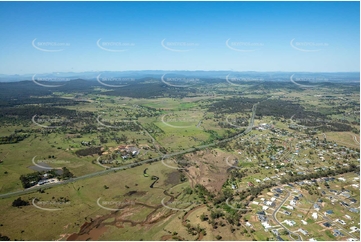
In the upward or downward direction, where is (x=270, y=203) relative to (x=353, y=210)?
downward

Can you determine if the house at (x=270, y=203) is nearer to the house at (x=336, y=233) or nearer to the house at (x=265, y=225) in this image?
the house at (x=265, y=225)

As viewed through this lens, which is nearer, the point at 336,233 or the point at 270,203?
the point at 336,233

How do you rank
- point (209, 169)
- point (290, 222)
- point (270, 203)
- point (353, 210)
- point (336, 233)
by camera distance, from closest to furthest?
point (336, 233), point (290, 222), point (353, 210), point (270, 203), point (209, 169)

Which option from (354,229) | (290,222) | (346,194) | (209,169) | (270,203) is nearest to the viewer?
(354,229)

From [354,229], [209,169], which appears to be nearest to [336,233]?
[354,229]

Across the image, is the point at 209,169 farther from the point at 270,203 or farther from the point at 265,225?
the point at 265,225

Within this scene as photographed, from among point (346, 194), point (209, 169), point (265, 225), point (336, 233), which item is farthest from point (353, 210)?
point (209, 169)

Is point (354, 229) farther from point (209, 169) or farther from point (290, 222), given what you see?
point (209, 169)

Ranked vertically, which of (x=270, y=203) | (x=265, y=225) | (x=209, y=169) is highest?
(x=270, y=203)

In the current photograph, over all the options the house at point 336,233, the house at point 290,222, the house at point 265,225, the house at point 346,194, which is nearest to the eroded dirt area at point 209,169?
the house at point 265,225

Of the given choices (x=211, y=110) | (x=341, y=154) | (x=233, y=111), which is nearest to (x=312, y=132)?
(x=341, y=154)

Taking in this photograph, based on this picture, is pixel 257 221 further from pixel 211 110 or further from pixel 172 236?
pixel 211 110
